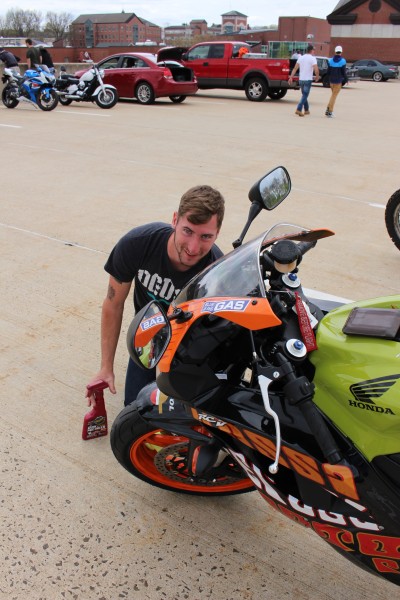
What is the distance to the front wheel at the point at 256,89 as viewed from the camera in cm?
1652

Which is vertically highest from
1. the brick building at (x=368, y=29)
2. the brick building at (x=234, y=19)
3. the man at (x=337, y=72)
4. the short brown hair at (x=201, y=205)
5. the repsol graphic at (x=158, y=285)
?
the brick building at (x=234, y=19)

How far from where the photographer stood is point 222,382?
1815 mm

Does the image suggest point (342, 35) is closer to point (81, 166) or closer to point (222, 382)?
A: point (81, 166)

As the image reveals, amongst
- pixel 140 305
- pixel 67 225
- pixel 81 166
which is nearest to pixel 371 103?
pixel 81 166

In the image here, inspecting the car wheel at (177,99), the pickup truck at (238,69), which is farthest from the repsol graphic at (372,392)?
the car wheel at (177,99)

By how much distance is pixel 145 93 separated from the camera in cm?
1546

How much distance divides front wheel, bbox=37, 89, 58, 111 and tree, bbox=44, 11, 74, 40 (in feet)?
261

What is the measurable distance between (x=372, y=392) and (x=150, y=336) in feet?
2.13

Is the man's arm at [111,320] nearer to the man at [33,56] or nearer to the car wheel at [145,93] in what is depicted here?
the man at [33,56]

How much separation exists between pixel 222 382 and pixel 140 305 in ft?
3.95

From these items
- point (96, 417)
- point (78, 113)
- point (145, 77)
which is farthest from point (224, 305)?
point (145, 77)

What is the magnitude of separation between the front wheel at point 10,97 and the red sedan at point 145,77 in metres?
1.93

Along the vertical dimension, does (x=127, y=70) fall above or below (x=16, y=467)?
above

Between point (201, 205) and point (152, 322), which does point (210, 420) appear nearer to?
point (152, 322)
